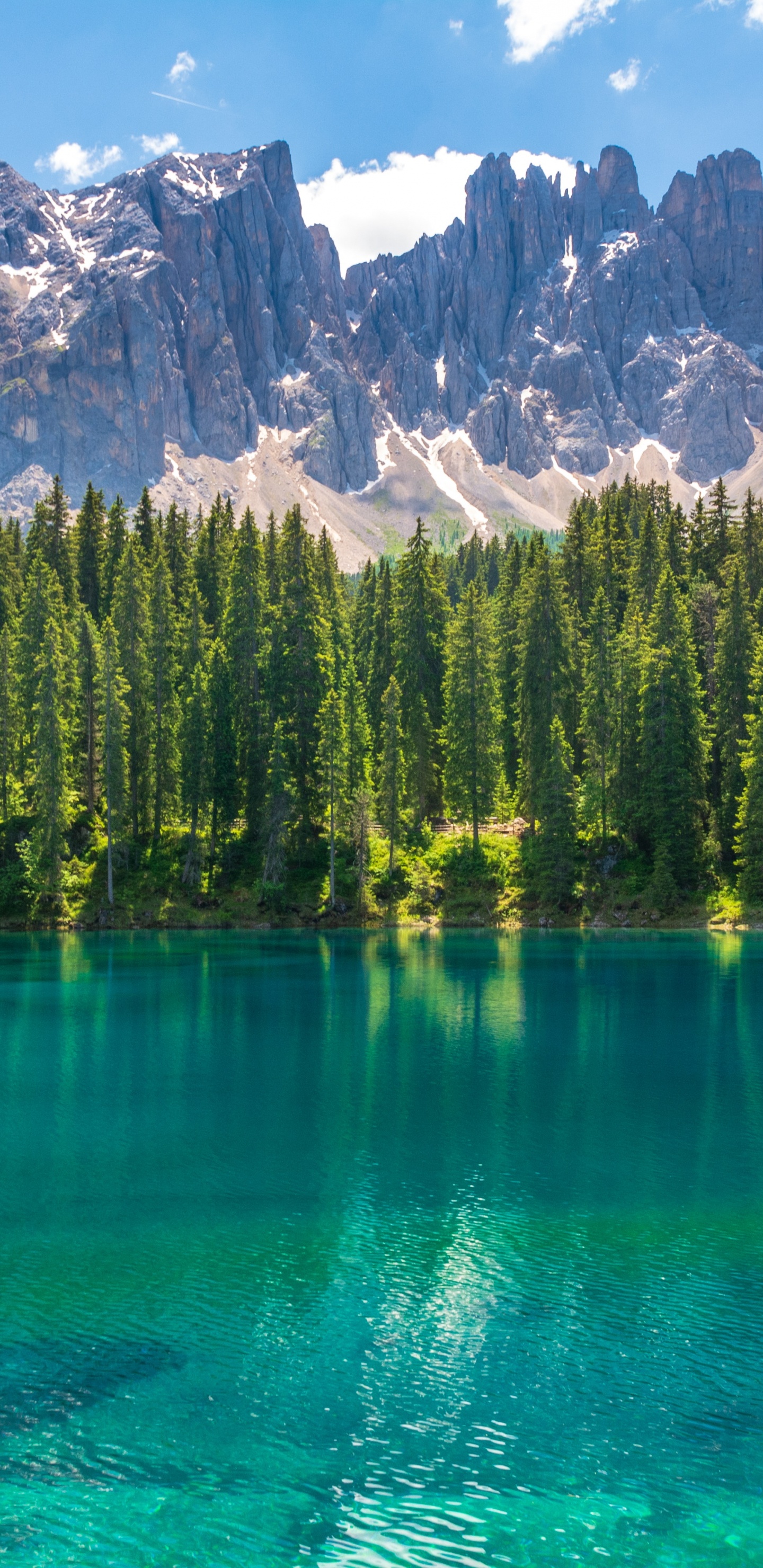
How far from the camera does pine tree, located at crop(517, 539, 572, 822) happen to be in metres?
70.2

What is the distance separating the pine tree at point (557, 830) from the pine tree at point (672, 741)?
486cm

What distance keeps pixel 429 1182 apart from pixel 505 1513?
9.80 meters

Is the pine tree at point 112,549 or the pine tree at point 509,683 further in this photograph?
the pine tree at point 112,549

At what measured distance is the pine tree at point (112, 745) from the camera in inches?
2557

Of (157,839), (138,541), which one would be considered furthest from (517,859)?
(138,541)

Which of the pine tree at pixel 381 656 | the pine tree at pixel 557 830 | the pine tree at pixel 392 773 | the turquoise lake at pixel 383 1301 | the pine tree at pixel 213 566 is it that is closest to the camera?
the turquoise lake at pixel 383 1301

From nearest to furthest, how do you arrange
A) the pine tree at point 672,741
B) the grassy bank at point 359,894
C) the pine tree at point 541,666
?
the grassy bank at point 359,894 → the pine tree at point 672,741 → the pine tree at point 541,666

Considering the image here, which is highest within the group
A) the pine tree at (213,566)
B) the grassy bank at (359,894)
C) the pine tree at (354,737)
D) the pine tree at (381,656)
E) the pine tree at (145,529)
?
the pine tree at (145,529)

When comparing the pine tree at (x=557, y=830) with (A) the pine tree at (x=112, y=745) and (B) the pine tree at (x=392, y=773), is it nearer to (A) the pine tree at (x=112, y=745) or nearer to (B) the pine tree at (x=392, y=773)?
(B) the pine tree at (x=392, y=773)

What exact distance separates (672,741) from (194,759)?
28218 millimetres

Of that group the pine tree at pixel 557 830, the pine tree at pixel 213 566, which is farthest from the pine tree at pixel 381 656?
the pine tree at pixel 557 830

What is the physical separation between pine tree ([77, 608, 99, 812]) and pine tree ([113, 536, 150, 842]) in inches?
68.8

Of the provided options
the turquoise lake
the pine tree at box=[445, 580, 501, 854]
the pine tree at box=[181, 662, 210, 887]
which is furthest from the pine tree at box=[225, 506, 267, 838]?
the turquoise lake

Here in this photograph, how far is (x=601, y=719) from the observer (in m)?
69.9
